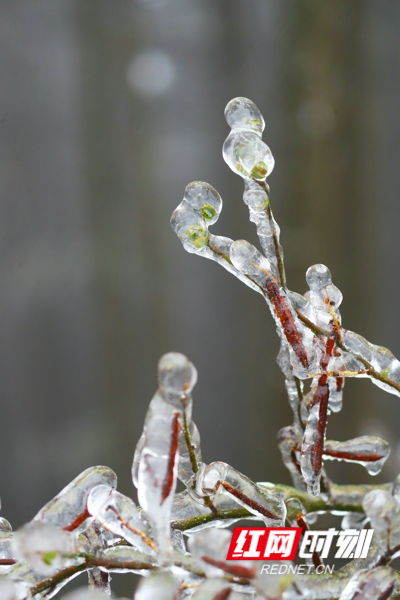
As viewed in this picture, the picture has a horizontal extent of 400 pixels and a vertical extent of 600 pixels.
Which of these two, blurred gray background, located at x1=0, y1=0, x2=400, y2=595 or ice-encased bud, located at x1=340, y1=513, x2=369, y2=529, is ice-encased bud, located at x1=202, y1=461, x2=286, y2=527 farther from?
blurred gray background, located at x1=0, y1=0, x2=400, y2=595

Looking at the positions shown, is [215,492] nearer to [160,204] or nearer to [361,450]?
[361,450]

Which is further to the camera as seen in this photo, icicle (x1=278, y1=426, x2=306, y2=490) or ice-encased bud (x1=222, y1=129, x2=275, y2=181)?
icicle (x1=278, y1=426, x2=306, y2=490)

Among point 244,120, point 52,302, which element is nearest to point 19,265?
point 52,302

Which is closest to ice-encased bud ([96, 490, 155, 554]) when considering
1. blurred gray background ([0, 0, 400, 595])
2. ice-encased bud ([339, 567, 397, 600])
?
ice-encased bud ([339, 567, 397, 600])

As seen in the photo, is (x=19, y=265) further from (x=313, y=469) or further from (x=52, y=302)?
(x=313, y=469)

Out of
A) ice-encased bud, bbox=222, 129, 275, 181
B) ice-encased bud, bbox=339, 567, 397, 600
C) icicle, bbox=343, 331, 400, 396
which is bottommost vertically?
ice-encased bud, bbox=339, 567, 397, 600

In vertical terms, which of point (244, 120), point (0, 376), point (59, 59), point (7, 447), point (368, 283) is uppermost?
point (59, 59)

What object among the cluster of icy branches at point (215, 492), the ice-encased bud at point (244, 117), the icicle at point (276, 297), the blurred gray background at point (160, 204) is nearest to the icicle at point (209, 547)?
the cluster of icy branches at point (215, 492)

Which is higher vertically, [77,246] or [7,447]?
[77,246]
